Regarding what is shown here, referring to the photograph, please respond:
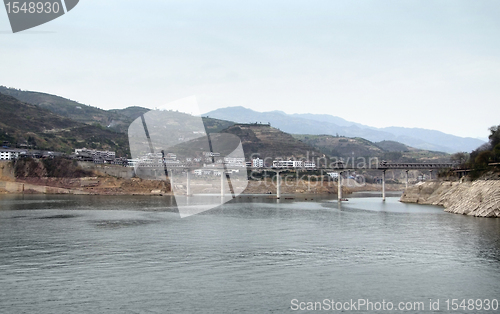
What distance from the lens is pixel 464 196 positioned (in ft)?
240

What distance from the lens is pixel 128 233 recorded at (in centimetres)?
4425

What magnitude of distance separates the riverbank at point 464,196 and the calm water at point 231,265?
10.4m

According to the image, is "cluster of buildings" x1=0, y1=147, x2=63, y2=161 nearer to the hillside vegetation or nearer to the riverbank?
the hillside vegetation

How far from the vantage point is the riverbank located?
200 ft

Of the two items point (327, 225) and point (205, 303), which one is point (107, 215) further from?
point (205, 303)

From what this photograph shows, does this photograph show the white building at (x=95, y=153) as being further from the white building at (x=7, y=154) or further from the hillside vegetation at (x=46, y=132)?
the white building at (x=7, y=154)

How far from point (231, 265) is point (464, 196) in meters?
57.0

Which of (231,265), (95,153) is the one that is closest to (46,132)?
(95,153)

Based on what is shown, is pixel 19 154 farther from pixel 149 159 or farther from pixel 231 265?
pixel 231 265

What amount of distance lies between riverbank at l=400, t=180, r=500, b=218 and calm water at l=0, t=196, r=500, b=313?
34.0 feet

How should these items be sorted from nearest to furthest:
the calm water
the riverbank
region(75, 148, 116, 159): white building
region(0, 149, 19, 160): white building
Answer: the calm water, the riverbank, region(0, 149, 19, 160): white building, region(75, 148, 116, 159): white building

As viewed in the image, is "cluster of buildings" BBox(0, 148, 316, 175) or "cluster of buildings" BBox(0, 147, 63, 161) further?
"cluster of buildings" BBox(0, 148, 316, 175)

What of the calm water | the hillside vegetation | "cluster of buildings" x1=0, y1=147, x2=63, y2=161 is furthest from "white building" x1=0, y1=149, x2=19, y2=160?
the calm water

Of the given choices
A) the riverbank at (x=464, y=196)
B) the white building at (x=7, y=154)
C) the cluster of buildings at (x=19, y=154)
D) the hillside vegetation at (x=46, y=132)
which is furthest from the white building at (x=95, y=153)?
the riverbank at (x=464, y=196)
